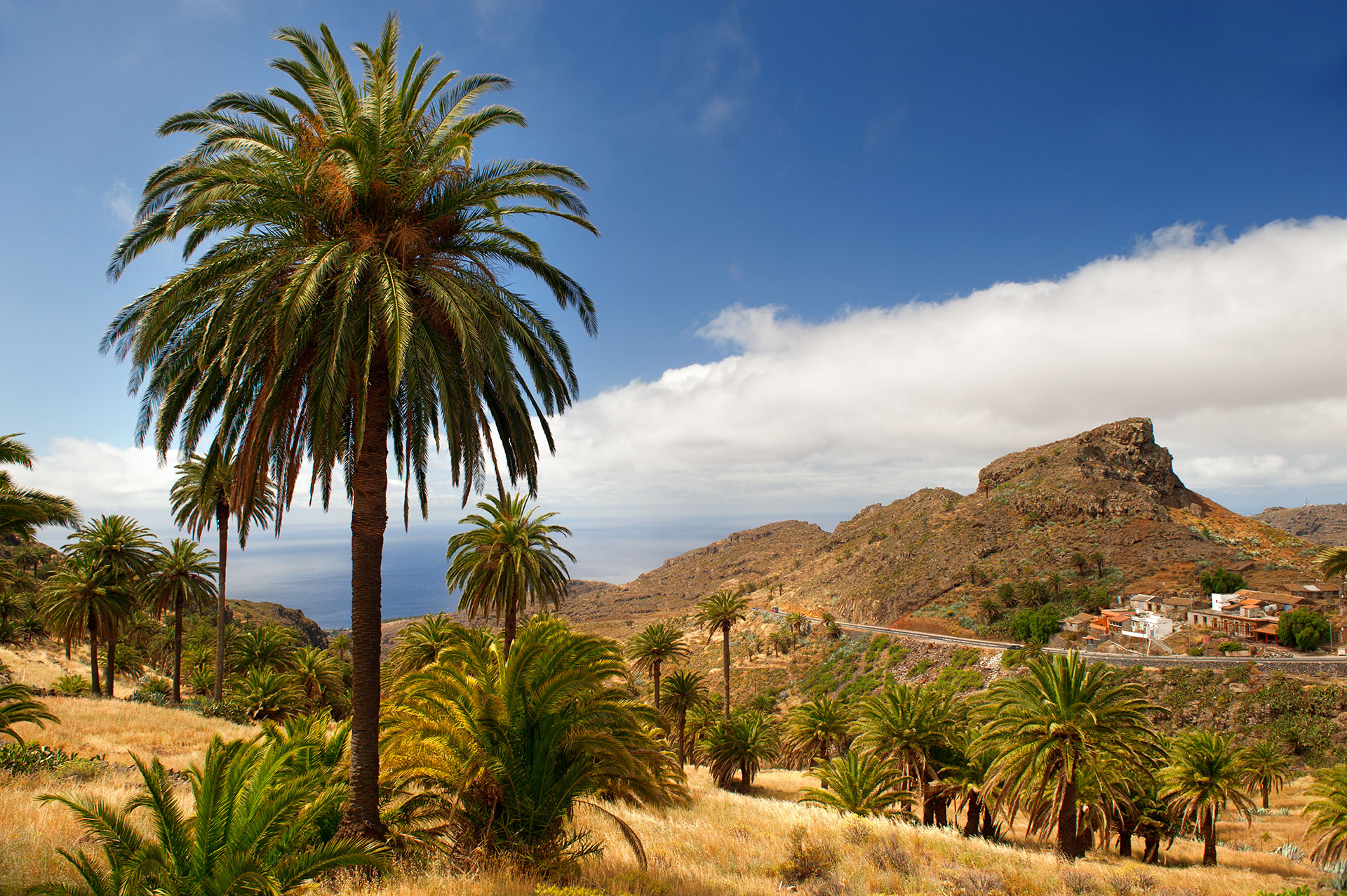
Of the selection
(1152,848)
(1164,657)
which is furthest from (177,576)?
(1164,657)

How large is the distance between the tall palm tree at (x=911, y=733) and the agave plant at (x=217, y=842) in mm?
21608

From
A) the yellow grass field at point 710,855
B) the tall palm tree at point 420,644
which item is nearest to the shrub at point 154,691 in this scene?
the yellow grass field at point 710,855

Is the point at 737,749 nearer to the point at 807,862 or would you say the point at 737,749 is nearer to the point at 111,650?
the point at 807,862

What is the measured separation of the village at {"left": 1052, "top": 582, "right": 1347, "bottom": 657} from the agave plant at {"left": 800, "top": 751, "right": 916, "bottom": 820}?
40.7 m

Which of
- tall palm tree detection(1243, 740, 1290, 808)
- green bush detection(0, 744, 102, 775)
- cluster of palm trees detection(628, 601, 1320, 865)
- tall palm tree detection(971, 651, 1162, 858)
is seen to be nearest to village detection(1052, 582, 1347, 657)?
tall palm tree detection(1243, 740, 1290, 808)

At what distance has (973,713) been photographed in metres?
21.5

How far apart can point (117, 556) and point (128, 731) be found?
45.4ft

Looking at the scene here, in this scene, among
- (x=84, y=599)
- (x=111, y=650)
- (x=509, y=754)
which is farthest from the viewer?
(x=111, y=650)

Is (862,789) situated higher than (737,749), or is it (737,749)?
(862,789)

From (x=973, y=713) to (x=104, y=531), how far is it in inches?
1514

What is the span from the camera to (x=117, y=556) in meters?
29.8

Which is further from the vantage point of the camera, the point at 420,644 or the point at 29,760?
the point at 420,644

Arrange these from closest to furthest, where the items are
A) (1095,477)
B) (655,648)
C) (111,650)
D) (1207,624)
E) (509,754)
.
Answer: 1. (509,754)
2. (111,650)
3. (655,648)
4. (1207,624)
5. (1095,477)

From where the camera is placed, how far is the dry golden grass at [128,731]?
56.2 ft
